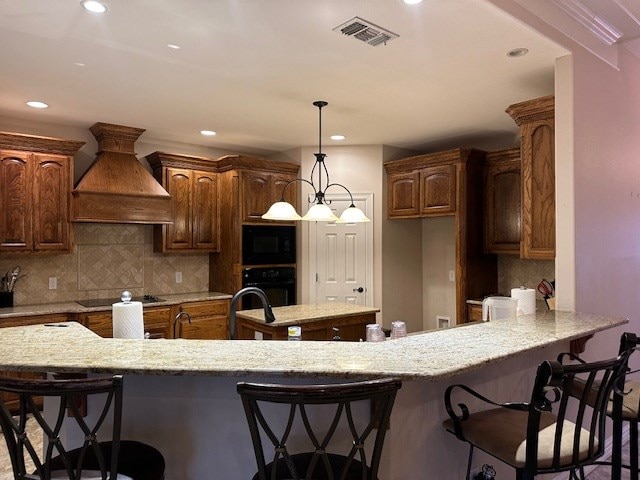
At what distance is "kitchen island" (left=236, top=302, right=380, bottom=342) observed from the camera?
11.5 ft

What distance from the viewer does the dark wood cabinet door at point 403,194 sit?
5.12 metres

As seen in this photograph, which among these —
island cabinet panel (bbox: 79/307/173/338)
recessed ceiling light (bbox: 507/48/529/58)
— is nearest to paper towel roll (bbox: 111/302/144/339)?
island cabinet panel (bbox: 79/307/173/338)

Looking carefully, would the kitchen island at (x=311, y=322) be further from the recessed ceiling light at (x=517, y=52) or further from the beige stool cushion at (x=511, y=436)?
the recessed ceiling light at (x=517, y=52)

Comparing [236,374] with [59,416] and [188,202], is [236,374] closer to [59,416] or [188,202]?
[59,416]

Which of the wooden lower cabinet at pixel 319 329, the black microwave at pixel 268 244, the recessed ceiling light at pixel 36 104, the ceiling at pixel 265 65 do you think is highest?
the recessed ceiling light at pixel 36 104

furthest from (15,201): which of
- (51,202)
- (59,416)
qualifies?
(59,416)

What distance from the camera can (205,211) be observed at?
16.9 feet

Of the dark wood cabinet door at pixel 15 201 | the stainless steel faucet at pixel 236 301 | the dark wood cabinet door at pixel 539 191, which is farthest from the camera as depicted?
the dark wood cabinet door at pixel 15 201

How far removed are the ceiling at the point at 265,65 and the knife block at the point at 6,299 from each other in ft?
5.24

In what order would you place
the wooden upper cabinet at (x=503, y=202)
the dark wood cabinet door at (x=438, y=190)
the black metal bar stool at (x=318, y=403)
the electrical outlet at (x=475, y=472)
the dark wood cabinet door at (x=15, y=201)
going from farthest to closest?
the dark wood cabinet door at (x=438, y=190) < the wooden upper cabinet at (x=503, y=202) < the dark wood cabinet door at (x=15, y=201) < the electrical outlet at (x=475, y=472) < the black metal bar stool at (x=318, y=403)

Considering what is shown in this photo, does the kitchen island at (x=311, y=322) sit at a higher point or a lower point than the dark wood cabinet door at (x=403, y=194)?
lower

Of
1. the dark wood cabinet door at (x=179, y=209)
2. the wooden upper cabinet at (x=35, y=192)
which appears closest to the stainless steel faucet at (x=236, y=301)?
the dark wood cabinet door at (x=179, y=209)

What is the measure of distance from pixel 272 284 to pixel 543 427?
371 cm

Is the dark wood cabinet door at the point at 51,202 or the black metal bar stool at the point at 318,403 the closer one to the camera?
the black metal bar stool at the point at 318,403
